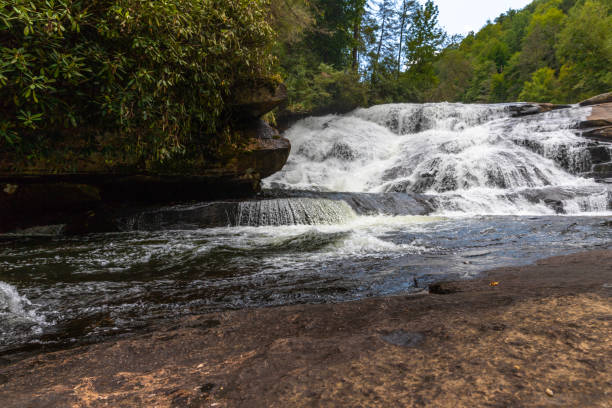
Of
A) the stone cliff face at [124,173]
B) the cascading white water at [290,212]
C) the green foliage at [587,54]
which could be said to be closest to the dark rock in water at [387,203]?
the cascading white water at [290,212]

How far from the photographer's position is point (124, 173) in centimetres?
661

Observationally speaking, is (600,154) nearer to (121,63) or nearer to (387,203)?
(387,203)

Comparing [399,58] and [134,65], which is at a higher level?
[399,58]

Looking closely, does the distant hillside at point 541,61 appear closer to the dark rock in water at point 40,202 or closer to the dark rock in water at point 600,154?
the dark rock in water at point 600,154

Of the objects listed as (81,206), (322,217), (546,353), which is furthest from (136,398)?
(81,206)

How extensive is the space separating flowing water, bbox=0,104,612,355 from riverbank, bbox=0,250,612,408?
877 mm

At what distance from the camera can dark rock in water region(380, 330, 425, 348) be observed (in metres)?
1.33

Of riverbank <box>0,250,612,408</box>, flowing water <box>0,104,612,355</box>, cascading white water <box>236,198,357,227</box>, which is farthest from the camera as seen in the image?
cascading white water <box>236,198,357,227</box>

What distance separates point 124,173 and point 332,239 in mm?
4599

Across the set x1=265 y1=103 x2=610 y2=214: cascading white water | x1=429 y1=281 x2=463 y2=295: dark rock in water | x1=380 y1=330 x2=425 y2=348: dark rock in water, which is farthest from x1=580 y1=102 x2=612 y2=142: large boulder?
x1=380 y1=330 x2=425 y2=348: dark rock in water

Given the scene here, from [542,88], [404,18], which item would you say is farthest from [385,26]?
[542,88]

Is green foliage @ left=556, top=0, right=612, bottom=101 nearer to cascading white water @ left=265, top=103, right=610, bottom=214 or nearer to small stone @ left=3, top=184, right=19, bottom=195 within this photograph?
cascading white water @ left=265, top=103, right=610, bottom=214

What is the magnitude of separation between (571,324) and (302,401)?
118cm

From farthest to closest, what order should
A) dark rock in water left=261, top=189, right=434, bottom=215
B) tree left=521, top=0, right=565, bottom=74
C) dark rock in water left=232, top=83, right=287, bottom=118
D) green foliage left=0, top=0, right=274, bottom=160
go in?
tree left=521, top=0, right=565, bottom=74, dark rock in water left=261, top=189, right=434, bottom=215, dark rock in water left=232, top=83, right=287, bottom=118, green foliage left=0, top=0, right=274, bottom=160
